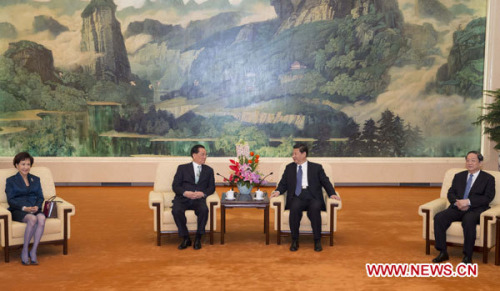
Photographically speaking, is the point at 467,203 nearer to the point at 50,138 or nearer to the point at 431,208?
the point at 431,208

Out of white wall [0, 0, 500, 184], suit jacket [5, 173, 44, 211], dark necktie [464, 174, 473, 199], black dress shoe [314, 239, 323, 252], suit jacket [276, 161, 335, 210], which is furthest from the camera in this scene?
white wall [0, 0, 500, 184]

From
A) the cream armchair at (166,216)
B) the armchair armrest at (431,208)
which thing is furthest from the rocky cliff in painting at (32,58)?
the armchair armrest at (431,208)

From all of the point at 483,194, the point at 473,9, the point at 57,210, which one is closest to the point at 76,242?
the point at 57,210

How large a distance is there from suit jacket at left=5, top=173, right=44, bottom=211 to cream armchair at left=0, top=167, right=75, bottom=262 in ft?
0.45

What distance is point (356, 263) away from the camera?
6328mm

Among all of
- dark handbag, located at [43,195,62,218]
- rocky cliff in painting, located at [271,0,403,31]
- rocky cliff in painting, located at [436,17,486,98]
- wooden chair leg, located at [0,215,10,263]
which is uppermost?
rocky cliff in painting, located at [271,0,403,31]

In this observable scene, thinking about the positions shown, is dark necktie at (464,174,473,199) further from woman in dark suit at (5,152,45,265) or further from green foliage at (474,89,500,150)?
green foliage at (474,89,500,150)

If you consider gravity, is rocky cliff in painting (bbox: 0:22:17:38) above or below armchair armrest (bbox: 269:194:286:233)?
above

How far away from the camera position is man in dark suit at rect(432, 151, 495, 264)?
630cm

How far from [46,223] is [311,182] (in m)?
3.13

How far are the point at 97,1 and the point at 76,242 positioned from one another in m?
7.36

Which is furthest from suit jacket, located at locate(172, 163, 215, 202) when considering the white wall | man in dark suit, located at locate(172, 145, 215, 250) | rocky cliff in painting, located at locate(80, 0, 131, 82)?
rocky cliff in painting, located at locate(80, 0, 131, 82)

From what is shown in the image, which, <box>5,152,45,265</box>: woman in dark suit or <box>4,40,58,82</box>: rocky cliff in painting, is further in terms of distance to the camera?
<box>4,40,58,82</box>: rocky cliff in painting

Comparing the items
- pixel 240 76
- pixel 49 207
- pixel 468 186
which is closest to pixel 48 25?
pixel 240 76
